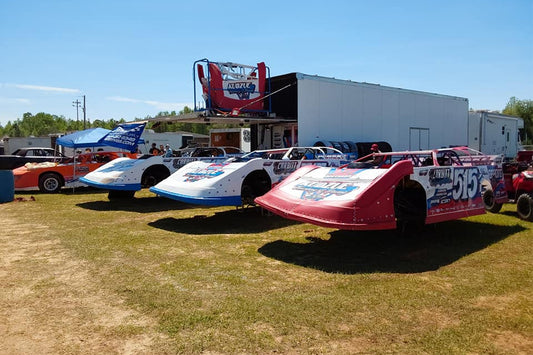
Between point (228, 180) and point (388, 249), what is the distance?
303 cm

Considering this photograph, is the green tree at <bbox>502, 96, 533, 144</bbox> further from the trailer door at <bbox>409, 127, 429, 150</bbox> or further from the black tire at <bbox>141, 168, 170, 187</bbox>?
the black tire at <bbox>141, 168, 170, 187</bbox>

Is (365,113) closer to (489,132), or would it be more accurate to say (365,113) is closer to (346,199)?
(489,132)

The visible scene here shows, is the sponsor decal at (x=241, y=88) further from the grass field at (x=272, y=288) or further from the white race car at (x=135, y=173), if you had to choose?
the grass field at (x=272, y=288)

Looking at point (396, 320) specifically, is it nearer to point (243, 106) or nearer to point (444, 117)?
point (243, 106)

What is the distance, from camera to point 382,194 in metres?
5.26

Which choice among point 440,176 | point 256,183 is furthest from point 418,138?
point 440,176

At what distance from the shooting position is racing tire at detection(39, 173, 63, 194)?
13414 mm

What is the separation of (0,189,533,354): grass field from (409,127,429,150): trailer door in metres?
11.6

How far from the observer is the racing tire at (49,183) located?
13414 millimetres

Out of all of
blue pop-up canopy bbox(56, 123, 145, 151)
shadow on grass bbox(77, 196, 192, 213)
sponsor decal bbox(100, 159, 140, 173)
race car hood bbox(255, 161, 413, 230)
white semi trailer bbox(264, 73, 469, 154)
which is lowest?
shadow on grass bbox(77, 196, 192, 213)

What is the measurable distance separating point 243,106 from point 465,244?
9.98 meters

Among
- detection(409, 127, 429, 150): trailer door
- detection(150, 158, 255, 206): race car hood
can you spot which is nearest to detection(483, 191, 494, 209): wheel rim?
detection(150, 158, 255, 206): race car hood

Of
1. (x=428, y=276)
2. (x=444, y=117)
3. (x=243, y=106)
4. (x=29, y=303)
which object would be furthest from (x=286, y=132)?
(x=29, y=303)

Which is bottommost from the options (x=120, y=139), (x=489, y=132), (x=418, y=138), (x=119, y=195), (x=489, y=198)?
(x=119, y=195)
